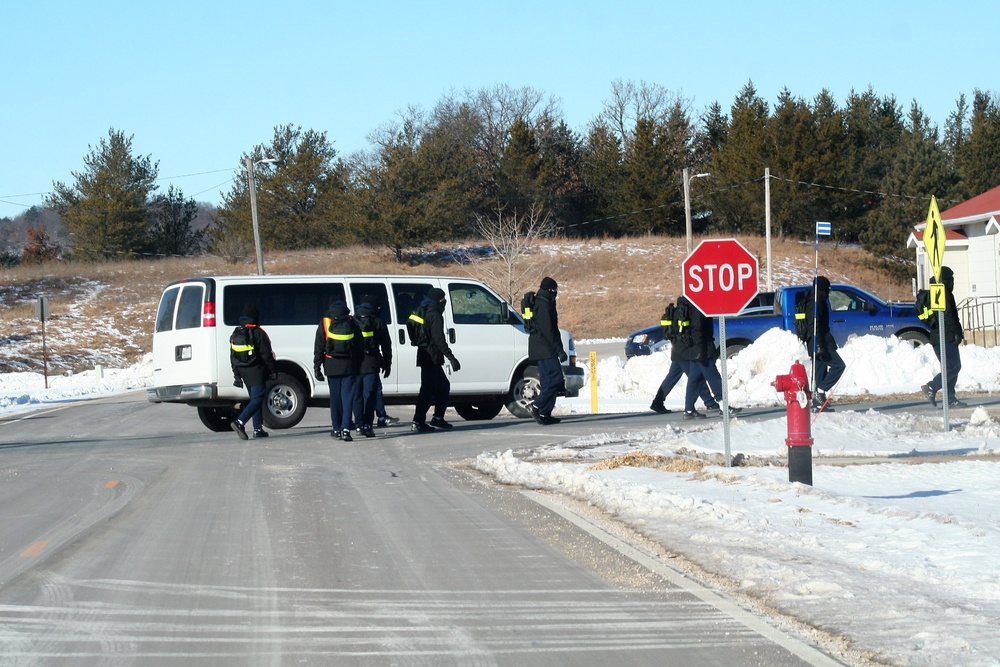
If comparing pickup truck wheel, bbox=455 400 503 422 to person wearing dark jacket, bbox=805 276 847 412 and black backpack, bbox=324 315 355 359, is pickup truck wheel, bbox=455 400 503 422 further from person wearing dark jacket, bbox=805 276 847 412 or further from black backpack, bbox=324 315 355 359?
person wearing dark jacket, bbox=805 276 847 412

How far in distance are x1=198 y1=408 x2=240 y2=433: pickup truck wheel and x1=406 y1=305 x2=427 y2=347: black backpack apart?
11.9ft

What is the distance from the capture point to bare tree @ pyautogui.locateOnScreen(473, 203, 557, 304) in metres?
55.9

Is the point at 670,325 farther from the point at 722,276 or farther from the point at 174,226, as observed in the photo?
the point at 174,226

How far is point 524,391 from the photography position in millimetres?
17281

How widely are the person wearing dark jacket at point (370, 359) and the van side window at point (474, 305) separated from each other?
187 centimetres

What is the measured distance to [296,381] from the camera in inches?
631

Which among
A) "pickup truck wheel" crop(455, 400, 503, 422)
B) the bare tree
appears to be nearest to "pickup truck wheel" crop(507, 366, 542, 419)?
"pickup truck wheel" crop(455, 400, 503, 422)

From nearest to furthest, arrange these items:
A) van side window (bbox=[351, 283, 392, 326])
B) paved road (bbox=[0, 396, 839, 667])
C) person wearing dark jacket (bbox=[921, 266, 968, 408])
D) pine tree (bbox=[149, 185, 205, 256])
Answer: paved road (bbox=[0, 396, 839, 667]), person wearing dark jacket (bbox=[921, 266, 968, 408]), van side window (bbox=[351, 283, 392, 326]), pine tree (bbox=[149, 185, 205, 256])

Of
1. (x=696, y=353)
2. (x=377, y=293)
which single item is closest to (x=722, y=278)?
(x=696, y=353)

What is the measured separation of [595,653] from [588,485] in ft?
16.3

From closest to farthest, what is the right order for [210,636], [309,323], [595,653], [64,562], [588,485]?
[595,653] < [210,636] < [64,562] < [588,485] < [309,323]

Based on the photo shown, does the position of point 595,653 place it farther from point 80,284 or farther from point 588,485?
point 80,284

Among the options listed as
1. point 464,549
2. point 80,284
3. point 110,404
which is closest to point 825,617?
point 464,549

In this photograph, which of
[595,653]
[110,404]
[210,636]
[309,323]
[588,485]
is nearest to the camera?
[595,653]
